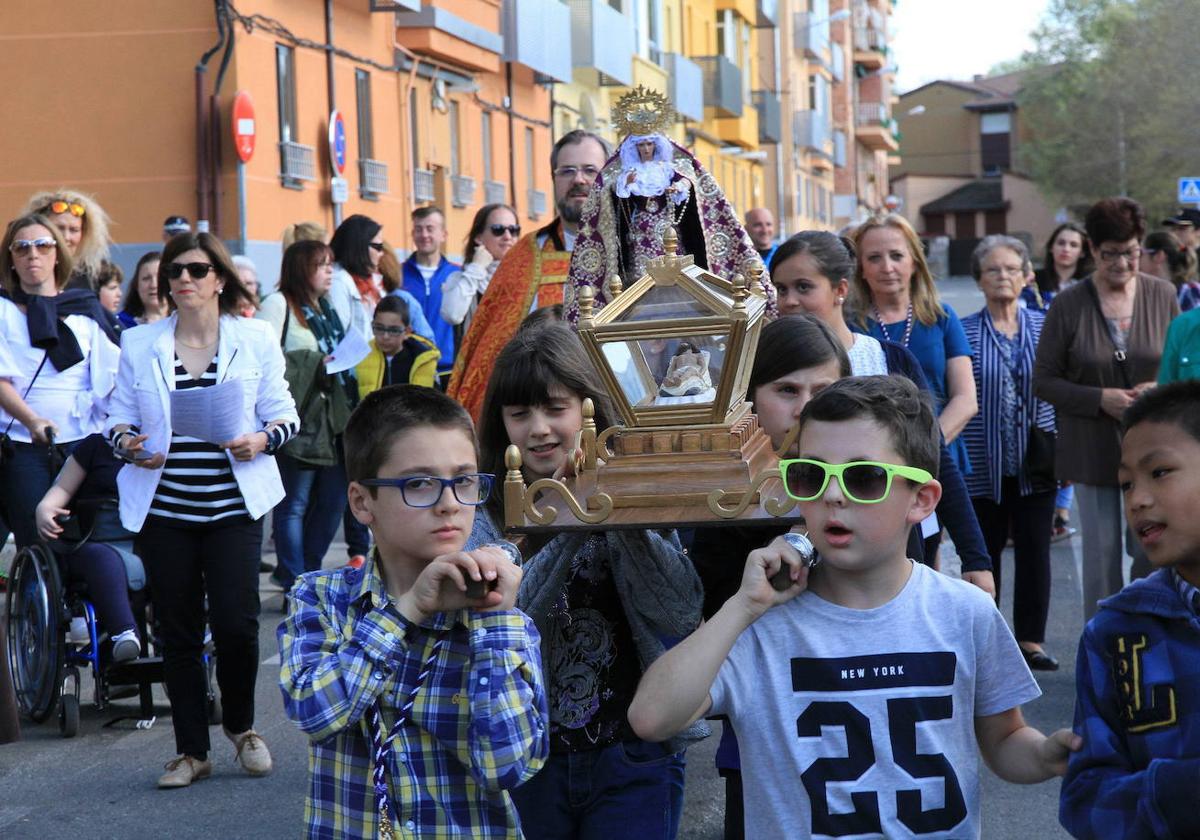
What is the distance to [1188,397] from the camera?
2857mm

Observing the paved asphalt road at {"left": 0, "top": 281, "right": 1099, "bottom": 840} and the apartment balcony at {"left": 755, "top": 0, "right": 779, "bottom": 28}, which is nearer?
the paved asphalt road at {"left": 0, "top": 281, "right": 1099, "bottom": 840}

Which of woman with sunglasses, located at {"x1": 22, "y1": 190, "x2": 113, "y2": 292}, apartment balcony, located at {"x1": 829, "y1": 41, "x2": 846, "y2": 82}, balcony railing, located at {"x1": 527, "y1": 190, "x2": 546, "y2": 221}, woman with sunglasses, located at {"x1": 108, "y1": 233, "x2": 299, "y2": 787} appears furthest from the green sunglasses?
apartment balcony, located at {"x1": 829, "y1": 41, "x2": 846, "y2": 82}

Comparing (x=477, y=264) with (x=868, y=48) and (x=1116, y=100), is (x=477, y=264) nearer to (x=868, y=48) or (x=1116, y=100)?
(x=1116, y=100)

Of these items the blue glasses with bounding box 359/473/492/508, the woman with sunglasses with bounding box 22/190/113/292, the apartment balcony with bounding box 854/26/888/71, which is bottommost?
the blue glasses with bounding box 359/473/492/508

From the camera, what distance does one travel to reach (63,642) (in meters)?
7.20

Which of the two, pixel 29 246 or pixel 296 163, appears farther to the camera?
pixel 296 163

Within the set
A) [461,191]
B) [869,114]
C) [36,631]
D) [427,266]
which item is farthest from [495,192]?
[869,114]

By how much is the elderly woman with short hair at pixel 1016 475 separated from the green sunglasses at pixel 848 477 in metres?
5.07

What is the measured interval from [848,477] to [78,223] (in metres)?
7.32

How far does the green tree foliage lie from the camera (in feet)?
131

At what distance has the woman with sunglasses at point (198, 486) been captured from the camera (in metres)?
6.23

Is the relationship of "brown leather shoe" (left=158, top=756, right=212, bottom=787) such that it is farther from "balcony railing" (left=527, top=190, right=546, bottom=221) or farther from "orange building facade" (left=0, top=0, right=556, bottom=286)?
"balcony railing" (left=527, top=190, right=546, bottom=221)

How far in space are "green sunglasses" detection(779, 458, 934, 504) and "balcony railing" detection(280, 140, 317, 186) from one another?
1811 cm

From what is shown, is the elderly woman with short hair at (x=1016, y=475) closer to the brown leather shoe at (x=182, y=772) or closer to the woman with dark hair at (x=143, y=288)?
the brown leather shoe at (x=182, y=772)
